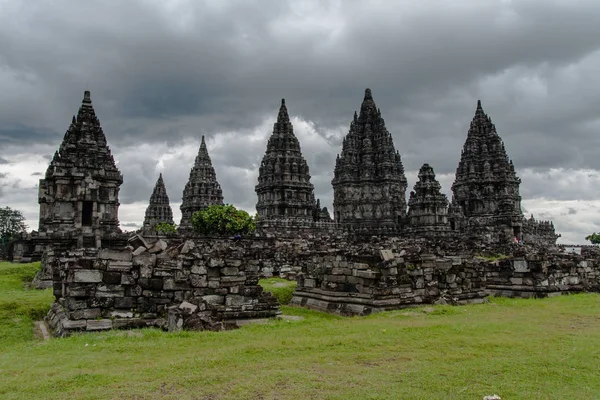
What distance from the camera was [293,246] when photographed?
31.7 metres

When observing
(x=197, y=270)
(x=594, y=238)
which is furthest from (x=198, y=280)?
(x=594, y=238)

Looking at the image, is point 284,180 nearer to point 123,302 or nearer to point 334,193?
point 334,193

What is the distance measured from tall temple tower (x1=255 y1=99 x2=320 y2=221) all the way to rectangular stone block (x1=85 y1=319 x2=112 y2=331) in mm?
48453

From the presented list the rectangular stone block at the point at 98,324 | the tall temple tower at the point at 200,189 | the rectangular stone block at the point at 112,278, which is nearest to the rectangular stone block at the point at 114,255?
the rectangular stone block at the point at 112,278

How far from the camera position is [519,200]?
78.2 metres

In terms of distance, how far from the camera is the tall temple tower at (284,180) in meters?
60.6

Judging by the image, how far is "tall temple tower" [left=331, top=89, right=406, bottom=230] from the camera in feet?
230

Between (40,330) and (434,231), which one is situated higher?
(434,231)

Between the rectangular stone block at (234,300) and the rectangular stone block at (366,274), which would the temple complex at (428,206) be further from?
the rectangular stone block at (234,300)

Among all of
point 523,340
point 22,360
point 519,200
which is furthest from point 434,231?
point 22,360

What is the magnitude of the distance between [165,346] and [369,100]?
7176cm

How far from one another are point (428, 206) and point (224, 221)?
87.2 feet

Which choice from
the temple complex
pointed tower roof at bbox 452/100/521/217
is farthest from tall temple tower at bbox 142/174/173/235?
pointed tower roof at bbox 452/100/521/217

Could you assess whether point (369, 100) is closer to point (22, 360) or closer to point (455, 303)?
point (455, 303)
